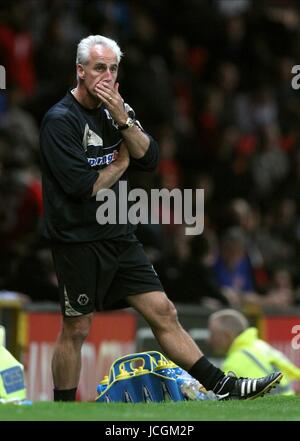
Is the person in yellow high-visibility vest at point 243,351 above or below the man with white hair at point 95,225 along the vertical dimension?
below

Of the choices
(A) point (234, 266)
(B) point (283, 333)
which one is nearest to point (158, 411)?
(B) point (283, 333)

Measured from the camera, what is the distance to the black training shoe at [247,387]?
8445 millimetres

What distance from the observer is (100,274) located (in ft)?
27.9

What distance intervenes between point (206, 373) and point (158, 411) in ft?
3.07

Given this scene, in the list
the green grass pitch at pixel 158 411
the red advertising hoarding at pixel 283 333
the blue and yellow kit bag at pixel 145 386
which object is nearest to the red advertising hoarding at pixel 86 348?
the red advertising hoarding at pixel 283 333

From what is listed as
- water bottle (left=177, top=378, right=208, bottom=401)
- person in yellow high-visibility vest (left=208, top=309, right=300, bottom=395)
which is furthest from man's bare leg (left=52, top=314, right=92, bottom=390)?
person in yellow high-visibility vest (left=208, top=309, right=300, bottom=395)

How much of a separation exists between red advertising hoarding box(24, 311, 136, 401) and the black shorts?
452 centimetres

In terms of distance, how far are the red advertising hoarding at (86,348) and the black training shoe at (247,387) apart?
4501mm

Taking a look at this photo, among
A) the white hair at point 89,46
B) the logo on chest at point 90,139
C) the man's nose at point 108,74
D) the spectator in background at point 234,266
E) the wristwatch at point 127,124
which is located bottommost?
the spectator in background at point 234,266

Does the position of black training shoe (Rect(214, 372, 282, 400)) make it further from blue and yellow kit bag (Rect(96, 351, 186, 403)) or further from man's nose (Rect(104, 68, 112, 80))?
man's nose (Rect(104, 68, 112, 80))

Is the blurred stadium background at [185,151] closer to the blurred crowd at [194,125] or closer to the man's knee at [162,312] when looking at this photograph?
the blurred crowd at [194,125]

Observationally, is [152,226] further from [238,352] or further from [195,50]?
[195,50]

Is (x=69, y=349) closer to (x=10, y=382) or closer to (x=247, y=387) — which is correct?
(x=10, y=382)

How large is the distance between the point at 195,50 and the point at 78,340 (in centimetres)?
1134
